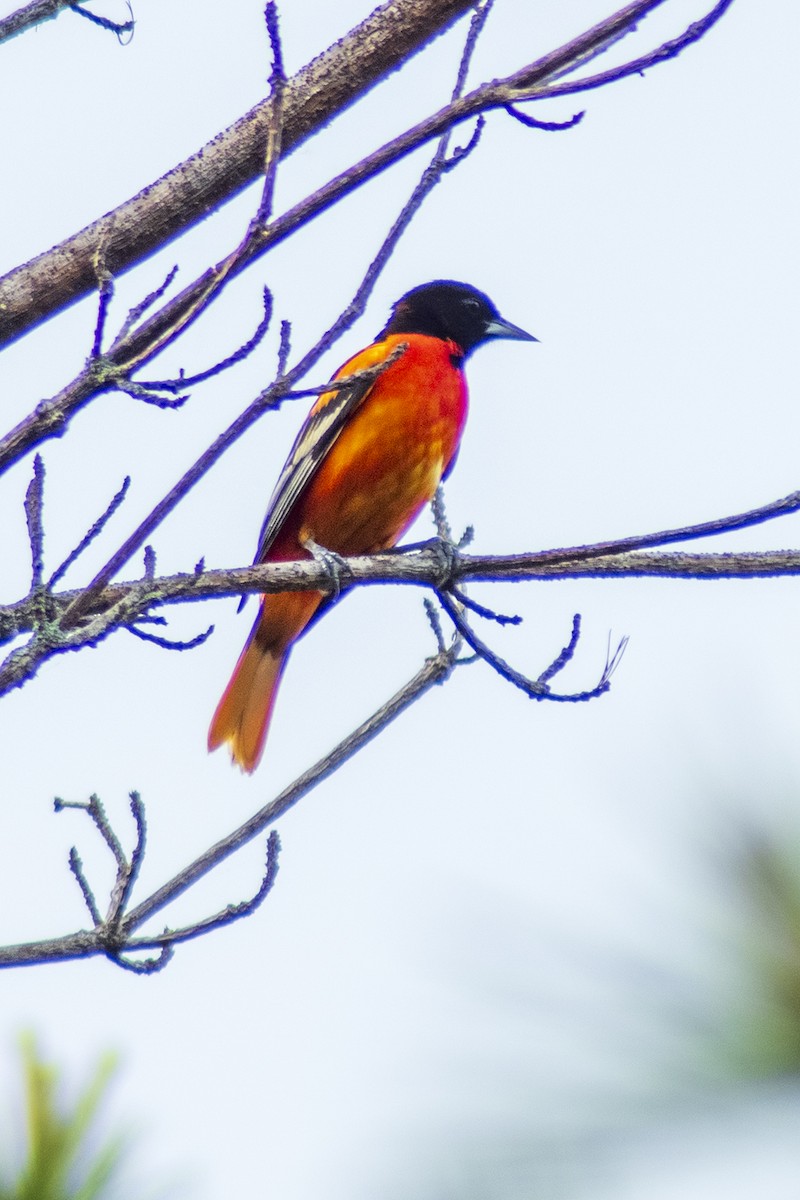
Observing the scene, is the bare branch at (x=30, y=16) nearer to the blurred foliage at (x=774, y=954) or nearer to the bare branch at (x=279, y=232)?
the bare branch at (x=279, y=232)

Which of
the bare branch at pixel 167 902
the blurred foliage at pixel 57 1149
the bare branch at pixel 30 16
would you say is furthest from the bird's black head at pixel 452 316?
the blurred foliage at pixel 57 1149

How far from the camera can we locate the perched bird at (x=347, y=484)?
502cm

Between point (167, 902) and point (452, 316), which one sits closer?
point (167, 902)

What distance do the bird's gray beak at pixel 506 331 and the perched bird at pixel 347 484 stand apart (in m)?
0.49

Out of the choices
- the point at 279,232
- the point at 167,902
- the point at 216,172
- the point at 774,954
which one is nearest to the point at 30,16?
the point at 216,172

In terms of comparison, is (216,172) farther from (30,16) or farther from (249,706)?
(249,706)

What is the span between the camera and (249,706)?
5.33m

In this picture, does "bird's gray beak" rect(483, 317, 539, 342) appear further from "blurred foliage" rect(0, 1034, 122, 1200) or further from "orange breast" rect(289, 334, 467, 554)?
"blurred foliage" rect(0, 1034, 122, 1200)

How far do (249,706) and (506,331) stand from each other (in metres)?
1.93

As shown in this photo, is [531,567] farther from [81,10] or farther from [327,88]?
[81,10]

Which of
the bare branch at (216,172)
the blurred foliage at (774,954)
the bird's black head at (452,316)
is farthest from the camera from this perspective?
the bird's black head at (452,316)

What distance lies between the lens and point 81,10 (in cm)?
268

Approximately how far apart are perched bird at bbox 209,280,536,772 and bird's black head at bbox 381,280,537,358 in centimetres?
32

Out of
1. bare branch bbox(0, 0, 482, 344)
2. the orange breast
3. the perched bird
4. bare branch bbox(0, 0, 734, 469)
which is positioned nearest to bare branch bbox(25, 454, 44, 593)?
bare branch bbox(0, 0, 734, 469)
